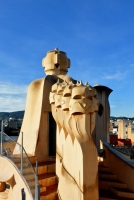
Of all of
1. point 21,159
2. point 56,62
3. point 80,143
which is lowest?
point 21,159

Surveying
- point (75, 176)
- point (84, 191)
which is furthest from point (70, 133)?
point (84, 191)

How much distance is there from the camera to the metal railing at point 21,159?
20.6 ft

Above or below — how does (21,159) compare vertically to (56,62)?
below

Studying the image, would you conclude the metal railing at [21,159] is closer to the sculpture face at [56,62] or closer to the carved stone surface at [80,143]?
the carved stone surface at [80,143]

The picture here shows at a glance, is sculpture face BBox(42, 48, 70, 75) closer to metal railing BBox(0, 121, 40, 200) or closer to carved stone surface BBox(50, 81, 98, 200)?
carved stone surface BBox(50, 81, 98, 200)

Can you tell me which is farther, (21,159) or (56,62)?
(56,62)

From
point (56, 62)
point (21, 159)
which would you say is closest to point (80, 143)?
point (21, 159)

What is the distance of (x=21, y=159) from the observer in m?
7.01

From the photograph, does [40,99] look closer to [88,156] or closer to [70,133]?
[70,133]

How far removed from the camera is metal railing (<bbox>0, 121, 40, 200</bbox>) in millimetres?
6294

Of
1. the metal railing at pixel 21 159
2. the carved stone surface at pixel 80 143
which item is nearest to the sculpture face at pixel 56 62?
the carved stone surface at pixel 80 143

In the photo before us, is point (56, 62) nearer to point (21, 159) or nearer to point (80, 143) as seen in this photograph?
point (80, 143)

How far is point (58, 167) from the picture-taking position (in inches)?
331

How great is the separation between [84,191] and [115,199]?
1514mm
